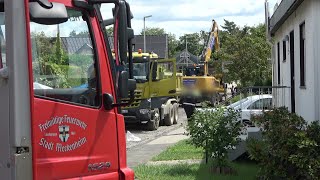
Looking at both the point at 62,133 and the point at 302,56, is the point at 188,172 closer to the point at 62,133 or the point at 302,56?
the point at 302,56

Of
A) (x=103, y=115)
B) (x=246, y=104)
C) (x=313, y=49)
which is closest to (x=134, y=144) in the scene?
(x=246, y=104)

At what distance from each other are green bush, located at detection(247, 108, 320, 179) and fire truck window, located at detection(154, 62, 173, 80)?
47.3ft

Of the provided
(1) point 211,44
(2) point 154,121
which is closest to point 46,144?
(2) point 154,121

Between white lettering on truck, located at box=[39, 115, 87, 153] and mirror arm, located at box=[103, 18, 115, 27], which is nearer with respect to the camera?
white lettering on truck, located at box=[39, 115, 87, 153]

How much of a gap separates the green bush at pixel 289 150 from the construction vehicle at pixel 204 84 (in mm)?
20582

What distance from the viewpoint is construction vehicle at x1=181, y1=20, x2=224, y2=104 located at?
34.4 metres

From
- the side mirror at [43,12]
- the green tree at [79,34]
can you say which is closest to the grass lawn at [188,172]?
the green tree at [79,34]

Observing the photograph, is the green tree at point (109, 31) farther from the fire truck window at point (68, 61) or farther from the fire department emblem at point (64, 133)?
the fire department emblem at point (64, 133)

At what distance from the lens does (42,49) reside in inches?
182

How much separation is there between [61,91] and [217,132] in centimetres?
620

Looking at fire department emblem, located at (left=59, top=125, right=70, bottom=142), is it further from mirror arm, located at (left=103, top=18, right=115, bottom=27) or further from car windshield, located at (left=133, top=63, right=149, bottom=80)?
car windshield, located at (left=133, top=63, right=149, bottom=80)

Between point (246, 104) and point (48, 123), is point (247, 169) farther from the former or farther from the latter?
point (48, 123)

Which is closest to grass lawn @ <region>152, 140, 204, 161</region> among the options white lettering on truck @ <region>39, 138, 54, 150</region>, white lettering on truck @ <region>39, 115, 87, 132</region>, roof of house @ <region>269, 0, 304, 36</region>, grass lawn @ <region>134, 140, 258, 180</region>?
grass lawn @ <region>134, 140, 258, 180</region>

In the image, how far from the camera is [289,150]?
728 centimetres
